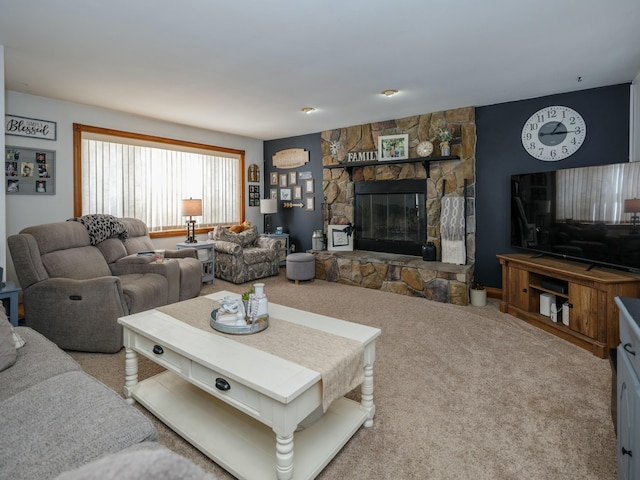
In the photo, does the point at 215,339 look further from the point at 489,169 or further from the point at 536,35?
the point at 489,169

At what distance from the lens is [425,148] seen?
460cm

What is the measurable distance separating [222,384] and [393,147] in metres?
4.18

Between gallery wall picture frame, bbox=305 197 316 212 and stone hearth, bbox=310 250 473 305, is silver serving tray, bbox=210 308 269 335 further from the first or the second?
gallery wall picture frame, bbox=305 197 316 212

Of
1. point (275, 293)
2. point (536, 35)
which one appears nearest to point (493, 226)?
point (536, 35)

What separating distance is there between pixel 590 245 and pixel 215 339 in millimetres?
3146

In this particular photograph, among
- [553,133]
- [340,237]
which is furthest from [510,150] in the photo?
[340,237]

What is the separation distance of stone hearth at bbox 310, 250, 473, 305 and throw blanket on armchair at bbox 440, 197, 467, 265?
0.50 feet

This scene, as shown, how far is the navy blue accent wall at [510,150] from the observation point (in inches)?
139

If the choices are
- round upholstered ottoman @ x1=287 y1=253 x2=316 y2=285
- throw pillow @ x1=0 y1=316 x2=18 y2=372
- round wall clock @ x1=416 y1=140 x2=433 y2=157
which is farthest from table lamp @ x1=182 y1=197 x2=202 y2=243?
throw pillow @ x1=0 y1=316 x2=18 y2=372

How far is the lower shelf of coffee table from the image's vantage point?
4.95 ft

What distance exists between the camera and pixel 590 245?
3.05 metres

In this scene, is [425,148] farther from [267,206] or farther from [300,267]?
[267,206]

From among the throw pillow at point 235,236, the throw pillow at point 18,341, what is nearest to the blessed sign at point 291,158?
→ the throw pillow at point 235,236

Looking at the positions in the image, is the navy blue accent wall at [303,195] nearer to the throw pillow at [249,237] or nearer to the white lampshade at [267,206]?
the white lampshade at [267,206]
